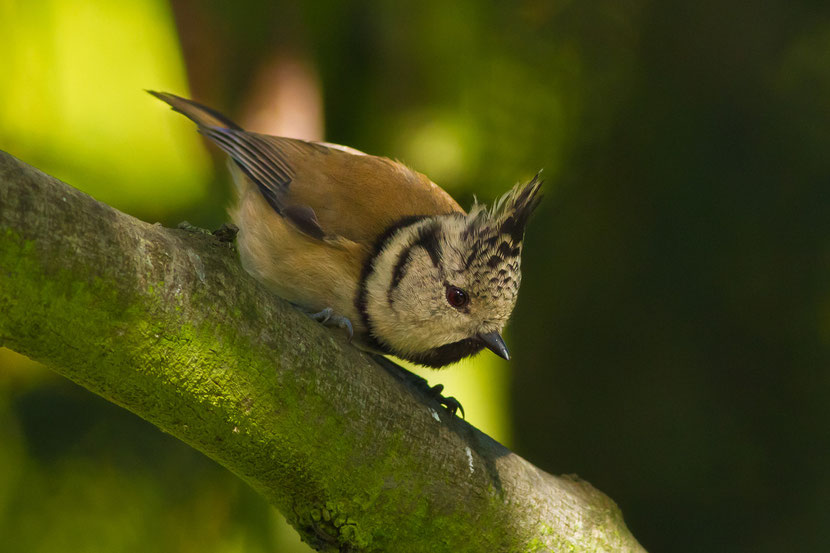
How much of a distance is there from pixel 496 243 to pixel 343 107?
2.22m

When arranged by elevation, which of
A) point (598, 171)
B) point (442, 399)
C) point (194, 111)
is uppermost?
point (598, 171)

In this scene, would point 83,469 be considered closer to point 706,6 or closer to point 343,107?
point 343,107

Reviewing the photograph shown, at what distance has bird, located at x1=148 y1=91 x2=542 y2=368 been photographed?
8.01ft

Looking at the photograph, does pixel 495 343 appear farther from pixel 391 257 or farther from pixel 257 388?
pixel 257 388

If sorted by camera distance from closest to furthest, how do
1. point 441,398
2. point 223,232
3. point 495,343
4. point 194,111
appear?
point 223,232 < point 441,398 < point 495,343 < point 194,111

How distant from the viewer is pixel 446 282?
249 centimetres

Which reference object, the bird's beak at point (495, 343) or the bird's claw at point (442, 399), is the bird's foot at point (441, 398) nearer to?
the bird's claw at point (442, 399)

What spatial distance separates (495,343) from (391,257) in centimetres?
42

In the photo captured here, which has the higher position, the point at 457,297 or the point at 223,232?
the point at 223,232

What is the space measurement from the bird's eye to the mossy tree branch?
1.57 ft

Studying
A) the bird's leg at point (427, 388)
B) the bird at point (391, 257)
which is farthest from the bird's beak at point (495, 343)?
the bird's leg at point (427, 388)

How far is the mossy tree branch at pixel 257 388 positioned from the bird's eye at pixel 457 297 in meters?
0.48

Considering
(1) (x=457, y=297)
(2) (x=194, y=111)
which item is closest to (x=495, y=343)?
(1) (x=457, y=297)

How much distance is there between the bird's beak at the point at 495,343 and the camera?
243cm
